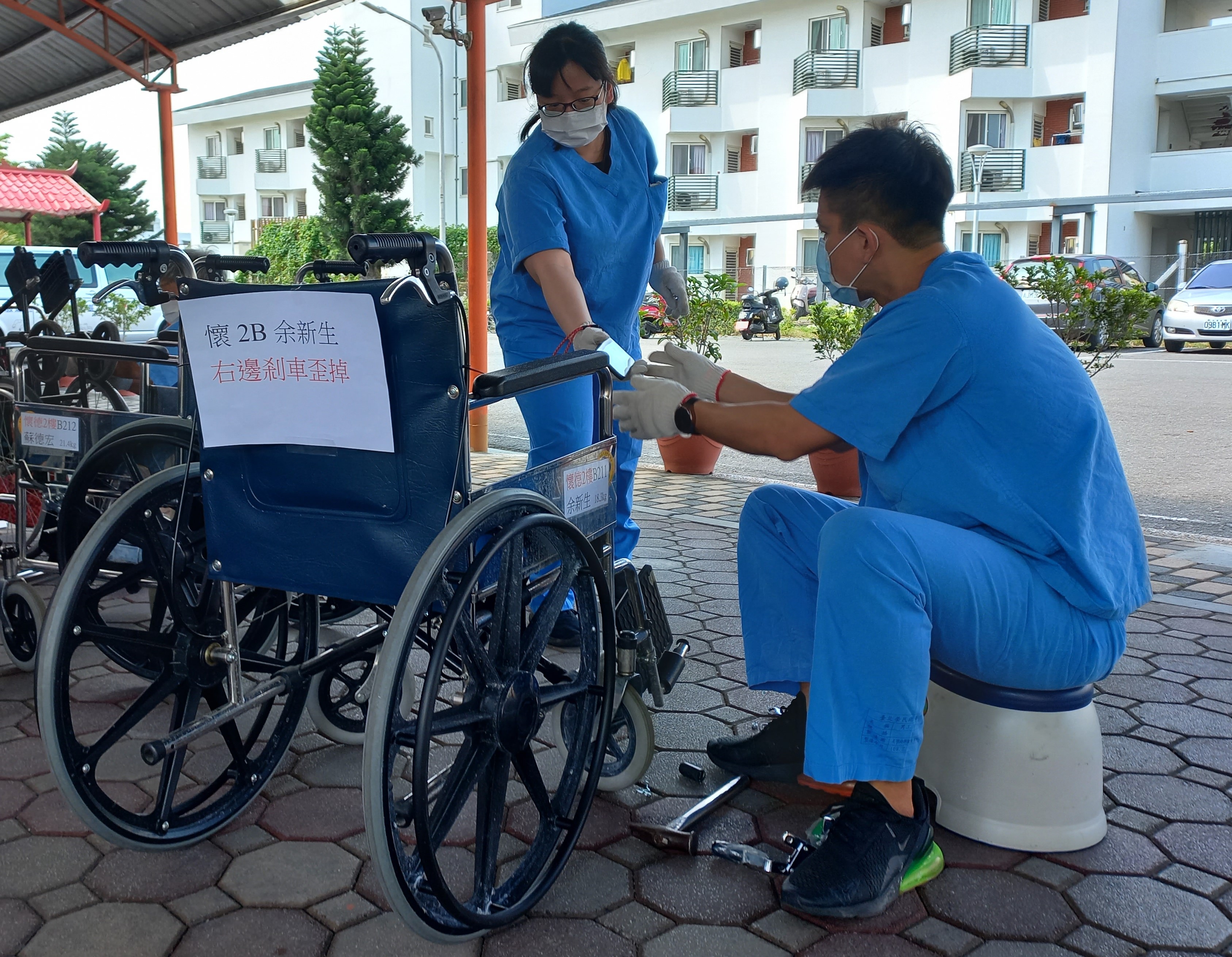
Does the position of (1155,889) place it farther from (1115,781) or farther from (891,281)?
(891,281)

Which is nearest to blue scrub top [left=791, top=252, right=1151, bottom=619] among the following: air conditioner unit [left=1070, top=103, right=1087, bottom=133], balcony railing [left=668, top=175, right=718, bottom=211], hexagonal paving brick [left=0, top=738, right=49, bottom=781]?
hexagonal paving brick [left=0, top=738, right=49, bottom=781]

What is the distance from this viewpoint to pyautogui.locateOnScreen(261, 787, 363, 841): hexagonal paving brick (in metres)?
2.27

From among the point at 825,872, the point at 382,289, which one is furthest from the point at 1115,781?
the point at 382,289

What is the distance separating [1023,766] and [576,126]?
76.4 inches

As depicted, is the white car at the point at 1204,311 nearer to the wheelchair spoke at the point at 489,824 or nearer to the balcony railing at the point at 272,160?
the wheelchair spoke at the point at 489,824

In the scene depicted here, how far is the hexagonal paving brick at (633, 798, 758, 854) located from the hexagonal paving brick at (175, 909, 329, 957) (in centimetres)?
69

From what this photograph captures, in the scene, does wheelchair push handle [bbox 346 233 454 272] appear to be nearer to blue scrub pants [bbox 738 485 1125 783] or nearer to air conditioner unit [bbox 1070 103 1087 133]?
blue scrub pants [bbox 738 485 1125 783]

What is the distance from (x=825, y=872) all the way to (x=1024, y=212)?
25.2 meters

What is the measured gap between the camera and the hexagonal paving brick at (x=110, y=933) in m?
1.84

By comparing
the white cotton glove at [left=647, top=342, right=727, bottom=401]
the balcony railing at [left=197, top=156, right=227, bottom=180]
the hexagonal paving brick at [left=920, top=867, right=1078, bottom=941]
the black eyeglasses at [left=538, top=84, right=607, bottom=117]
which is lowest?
the hexagonal paving brick at [left=920, top=867, right=1078, bottom=941]

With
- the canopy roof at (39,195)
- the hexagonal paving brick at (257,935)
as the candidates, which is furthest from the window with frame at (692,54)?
the hexagonal paving brick at (257,935)

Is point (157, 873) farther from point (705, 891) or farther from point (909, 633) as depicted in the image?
point (909, 633)

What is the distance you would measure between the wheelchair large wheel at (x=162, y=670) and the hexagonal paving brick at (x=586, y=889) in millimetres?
681

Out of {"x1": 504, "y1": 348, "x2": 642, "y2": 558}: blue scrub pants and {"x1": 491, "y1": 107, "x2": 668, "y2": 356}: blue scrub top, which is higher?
{"x1": 491, "y1": 107, "x2": 668, "y2": 356}: blue scrub top
